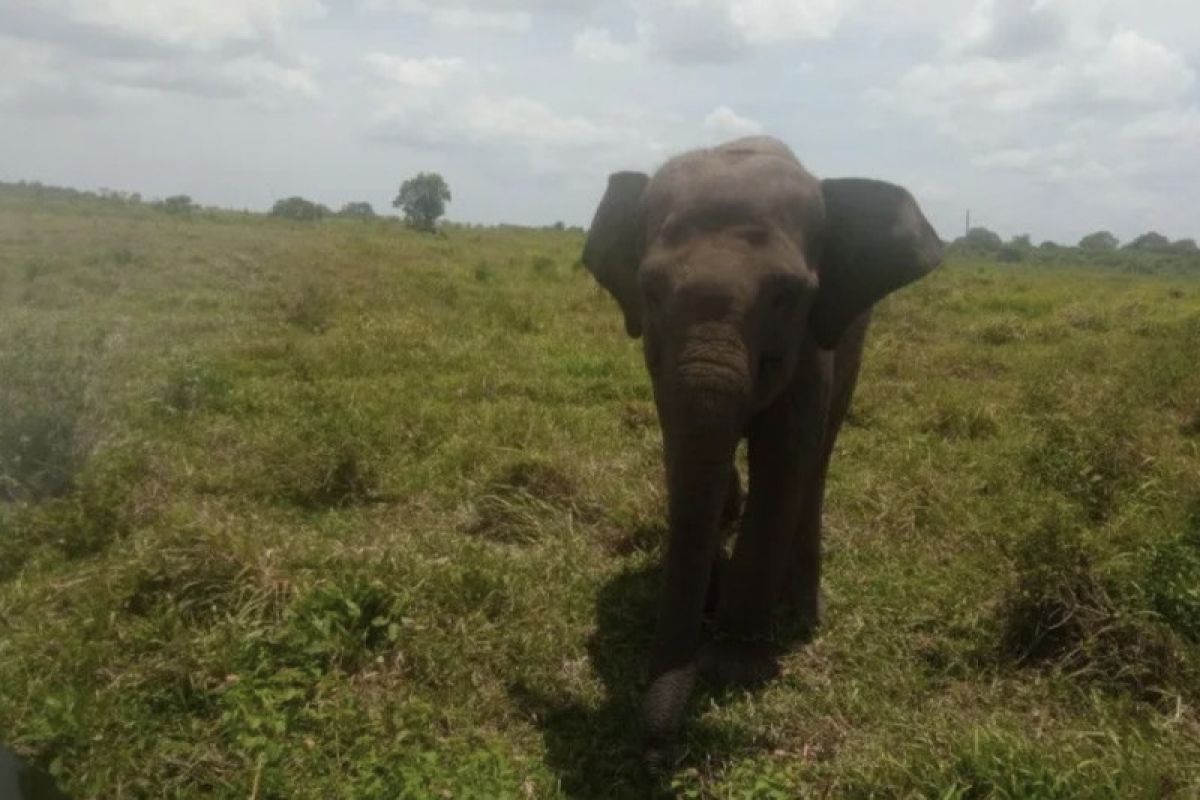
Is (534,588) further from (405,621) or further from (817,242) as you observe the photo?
(817,242)

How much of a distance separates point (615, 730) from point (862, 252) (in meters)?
2.25

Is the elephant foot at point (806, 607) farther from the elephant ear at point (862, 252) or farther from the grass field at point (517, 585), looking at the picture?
the elephant ear at point (862, 252)

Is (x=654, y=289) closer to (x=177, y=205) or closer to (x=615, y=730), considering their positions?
(x=615, y=730)

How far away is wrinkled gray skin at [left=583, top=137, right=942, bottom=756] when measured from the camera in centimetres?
447

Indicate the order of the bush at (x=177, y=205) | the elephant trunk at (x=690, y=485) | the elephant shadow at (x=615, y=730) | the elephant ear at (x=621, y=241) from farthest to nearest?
the bush at (x=177, y=205), the elephant ear at (x=621, y=241), the elephant shadow at (x=615, y=730), the elephant trunk at (x=690, y=485)

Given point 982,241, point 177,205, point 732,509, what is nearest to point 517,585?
point 732,509

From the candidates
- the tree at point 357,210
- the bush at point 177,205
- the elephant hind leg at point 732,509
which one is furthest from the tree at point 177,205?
the elephant hind leg at point 732,509

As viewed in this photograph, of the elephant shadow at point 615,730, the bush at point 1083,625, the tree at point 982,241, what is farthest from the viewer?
the tree at point 982,241

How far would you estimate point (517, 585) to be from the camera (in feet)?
19.5

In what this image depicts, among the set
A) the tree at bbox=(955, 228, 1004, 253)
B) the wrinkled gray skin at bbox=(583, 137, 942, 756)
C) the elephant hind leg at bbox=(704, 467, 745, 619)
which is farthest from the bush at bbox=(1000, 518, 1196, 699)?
the tree at bbox=(955, 228, 1004, 253)

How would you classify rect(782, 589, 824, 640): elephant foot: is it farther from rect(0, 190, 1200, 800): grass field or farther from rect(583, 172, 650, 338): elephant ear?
rect(583, 172, 650, 338): elephant ear

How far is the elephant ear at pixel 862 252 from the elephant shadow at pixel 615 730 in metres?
1.65

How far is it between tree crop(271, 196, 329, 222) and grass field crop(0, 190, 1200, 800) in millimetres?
41195

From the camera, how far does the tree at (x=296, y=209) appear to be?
51969 millimetres
